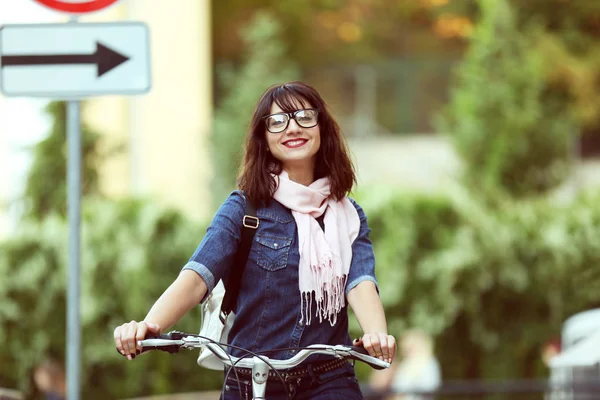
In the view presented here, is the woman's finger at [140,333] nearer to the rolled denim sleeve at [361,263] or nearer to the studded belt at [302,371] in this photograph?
the studded belt at [302,371]

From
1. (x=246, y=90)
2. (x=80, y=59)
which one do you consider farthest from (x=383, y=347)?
(x=246, y=90)

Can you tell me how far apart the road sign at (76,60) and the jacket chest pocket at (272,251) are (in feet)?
4.87

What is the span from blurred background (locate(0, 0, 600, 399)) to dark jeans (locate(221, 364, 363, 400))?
23.9 feet

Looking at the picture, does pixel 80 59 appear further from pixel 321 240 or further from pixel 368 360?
pixel 368 360

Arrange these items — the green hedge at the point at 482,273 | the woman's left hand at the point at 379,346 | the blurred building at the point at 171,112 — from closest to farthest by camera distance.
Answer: the woman's left hand at the point at 379,346
the green hedge at the point at 482,273
the blurred building at the point at 171,112

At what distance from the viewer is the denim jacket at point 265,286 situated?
352 centimetres

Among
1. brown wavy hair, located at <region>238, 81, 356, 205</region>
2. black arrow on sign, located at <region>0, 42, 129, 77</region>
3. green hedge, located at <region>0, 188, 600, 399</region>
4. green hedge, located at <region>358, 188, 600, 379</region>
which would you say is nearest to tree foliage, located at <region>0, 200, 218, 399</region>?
green hedge, located at <region>0, 188, 600, 399</region>

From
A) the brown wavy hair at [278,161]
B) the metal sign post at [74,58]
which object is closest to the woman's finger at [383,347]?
the brown wavy hair at [278,161]

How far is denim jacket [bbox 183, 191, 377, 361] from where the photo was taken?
139 inches

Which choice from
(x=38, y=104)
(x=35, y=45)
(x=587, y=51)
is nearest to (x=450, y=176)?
(x=587, y=51)

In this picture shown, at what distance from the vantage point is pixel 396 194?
16.3 m

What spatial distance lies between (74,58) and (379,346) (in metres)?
2.26

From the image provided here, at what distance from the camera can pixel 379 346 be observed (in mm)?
3266

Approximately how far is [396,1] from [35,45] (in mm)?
22175
